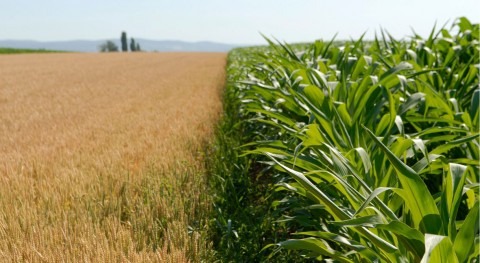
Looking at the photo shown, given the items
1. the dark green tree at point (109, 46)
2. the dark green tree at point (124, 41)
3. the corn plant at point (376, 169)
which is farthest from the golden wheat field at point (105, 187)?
the dark green tree at point (109, 46)

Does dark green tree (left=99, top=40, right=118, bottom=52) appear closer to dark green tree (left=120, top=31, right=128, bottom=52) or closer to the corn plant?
dark green tree (left=120, top=31, right=128, bottom=52)

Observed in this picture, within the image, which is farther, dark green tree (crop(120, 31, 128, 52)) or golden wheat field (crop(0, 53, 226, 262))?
dark green tree (crop(120, 31, 128, 52))

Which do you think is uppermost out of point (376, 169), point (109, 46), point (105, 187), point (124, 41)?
point (376, 169)

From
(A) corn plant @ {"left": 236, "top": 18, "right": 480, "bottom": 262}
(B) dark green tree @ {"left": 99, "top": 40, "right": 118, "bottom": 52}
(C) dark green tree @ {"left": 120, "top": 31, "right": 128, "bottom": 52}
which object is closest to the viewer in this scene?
(A) corn plant @ {"left": 236, "top": 18, "right": 480, "bottom": 262}

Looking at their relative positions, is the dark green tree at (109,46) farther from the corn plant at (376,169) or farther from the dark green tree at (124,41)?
the corn plant at (376,169)

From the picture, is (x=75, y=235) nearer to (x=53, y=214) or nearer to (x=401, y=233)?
(x=53, y=214)

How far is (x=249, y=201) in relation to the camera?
2.87m

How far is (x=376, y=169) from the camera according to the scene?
166cm

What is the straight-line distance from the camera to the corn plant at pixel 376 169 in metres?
1.18

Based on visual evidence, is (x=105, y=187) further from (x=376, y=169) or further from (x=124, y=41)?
(x=124, y=41)

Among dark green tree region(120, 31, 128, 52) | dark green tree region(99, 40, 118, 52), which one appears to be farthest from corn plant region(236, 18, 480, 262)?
dark green tree region(99, 40, 118, 52)

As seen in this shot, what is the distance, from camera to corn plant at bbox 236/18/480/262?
118 cm

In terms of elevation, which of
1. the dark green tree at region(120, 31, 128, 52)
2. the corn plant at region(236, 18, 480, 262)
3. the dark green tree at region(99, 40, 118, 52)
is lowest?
the dark green tree at region(99, 40, 118, 52)

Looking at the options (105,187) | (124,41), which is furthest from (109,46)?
(105,187)
